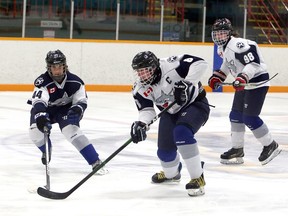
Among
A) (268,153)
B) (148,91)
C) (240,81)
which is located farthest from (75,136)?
(268,153)

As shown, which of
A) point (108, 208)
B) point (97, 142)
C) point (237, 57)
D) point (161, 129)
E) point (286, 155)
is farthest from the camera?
point (97, 142)

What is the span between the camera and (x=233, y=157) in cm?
535

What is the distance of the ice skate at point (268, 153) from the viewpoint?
17.1 feet

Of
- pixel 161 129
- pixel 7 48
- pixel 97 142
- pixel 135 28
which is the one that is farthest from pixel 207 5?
pixel 161 129

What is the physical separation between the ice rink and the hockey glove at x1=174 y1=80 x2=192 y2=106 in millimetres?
499

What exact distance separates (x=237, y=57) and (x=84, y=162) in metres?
1.19

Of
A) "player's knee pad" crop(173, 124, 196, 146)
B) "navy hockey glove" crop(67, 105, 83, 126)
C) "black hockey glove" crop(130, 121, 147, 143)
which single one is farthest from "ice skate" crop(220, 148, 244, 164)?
"black hockey glove" crop(130, 121, 147, 143)

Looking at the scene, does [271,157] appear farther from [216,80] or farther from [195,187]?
[195,187]

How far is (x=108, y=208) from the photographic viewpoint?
3799mm

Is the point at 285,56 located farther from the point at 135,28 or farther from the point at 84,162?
the point at 84,162

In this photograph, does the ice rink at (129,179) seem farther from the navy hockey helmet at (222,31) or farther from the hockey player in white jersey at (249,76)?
the navy hockey helmet at (222,31)

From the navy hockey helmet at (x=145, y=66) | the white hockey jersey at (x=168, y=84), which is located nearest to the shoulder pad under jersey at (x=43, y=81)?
the white hockey jersey at (x=168, y=84)

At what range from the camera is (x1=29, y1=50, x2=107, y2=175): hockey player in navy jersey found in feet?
14.9

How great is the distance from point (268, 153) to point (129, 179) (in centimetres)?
108
